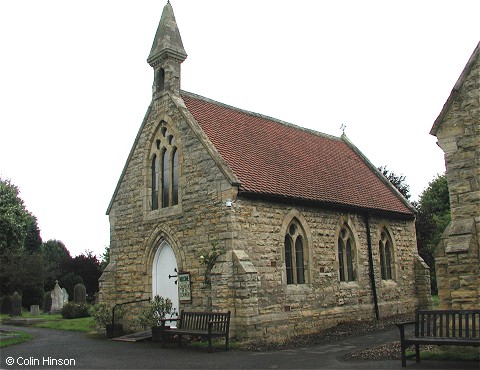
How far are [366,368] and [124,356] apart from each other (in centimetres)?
644

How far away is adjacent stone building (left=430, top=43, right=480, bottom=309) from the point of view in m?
11.2

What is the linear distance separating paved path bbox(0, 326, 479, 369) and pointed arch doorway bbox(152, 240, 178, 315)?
7.28ft

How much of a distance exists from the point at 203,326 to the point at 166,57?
997 centimetres

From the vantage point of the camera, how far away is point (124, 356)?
13188 millimetres

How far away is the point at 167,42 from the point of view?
61.7ft

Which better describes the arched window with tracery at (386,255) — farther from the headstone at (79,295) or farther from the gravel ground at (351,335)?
the headstone at (79,295)

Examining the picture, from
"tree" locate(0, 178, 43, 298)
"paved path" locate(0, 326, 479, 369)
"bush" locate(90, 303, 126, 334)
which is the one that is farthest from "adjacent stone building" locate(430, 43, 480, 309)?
"tree" locate(0, 178, 43, 298)

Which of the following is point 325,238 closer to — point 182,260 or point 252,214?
point 252,214

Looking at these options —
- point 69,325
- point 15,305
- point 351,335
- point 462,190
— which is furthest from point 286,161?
point 15,305

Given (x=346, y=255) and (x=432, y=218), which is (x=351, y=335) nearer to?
(x=346, y=255)

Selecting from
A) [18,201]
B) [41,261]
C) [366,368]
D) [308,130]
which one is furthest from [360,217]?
[18,201]

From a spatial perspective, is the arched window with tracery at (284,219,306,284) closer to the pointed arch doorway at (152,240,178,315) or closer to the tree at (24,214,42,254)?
the pointed arch doorway at (152,240,178,315)

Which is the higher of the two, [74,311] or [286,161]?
[286,161]

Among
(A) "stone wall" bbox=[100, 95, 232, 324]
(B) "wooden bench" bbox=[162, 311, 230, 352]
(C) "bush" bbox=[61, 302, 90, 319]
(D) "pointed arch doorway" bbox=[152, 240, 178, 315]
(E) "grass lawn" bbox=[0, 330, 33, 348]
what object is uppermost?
(A) "stone wall" bbox=[100, 95, 232, 324]
